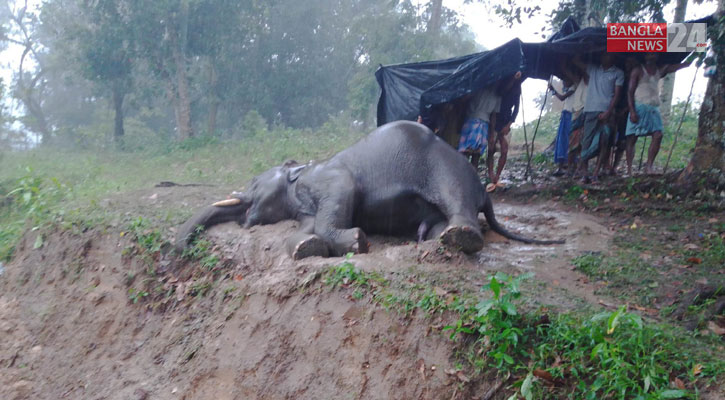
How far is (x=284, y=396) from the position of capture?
3.64 meters

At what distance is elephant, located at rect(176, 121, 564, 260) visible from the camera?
4.82m

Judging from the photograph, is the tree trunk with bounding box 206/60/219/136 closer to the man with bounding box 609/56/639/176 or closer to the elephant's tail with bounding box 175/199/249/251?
the elephant's tail with bounding box 175/199/249/251

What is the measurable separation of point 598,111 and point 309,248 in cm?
477

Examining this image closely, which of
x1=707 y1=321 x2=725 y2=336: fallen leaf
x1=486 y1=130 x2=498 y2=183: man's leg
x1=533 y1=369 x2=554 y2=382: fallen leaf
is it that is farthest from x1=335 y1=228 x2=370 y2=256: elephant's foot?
x1=486 y1=130 x2=498 y2=183: man's leg

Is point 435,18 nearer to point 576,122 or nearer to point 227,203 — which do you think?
point 576,122

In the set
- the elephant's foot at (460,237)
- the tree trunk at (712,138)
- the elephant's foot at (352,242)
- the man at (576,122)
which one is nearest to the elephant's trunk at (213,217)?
the elephant's foot at (352,242)

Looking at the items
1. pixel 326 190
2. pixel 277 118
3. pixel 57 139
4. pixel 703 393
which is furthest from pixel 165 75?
pixel 703 393

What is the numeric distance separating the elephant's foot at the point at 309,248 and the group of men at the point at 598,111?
330 cm

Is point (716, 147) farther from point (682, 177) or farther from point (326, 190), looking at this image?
point (326, 190)

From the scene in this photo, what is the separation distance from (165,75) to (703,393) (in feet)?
60.3

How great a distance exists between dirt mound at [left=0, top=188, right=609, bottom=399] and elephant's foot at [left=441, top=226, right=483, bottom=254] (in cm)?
11

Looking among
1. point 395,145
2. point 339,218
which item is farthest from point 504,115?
point 339,218

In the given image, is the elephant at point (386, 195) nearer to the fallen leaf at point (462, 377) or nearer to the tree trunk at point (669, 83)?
the fallen leaf at point (462, 377)
